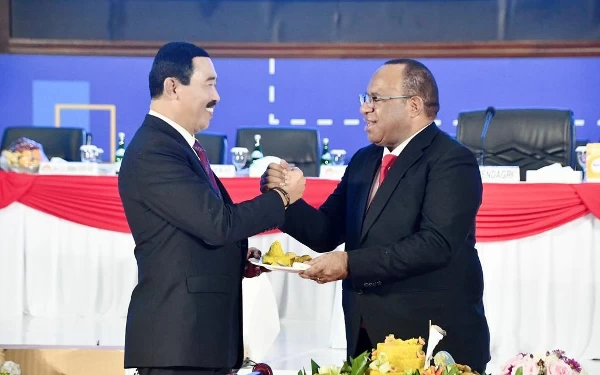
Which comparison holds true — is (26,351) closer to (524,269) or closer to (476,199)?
(476,199)

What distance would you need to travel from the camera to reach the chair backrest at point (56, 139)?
5801mm

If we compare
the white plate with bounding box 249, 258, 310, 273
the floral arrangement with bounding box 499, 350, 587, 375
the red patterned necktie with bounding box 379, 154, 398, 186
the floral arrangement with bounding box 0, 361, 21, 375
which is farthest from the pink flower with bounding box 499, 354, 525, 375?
the floral arrangement with bounding box 0, 361, 21, 375

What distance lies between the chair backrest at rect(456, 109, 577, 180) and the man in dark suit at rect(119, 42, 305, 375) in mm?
2991

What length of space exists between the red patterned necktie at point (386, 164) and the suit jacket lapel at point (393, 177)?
0.03 m

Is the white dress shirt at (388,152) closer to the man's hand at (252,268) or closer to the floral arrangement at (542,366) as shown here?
the man's hand at (252,268)

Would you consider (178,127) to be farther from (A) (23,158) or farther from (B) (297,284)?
(A) (23,158)

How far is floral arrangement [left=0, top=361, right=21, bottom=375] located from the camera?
264 cm

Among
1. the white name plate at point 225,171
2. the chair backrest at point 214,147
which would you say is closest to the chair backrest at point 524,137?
the white name plate at point 225,171

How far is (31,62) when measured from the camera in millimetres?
7633

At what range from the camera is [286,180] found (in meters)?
2.38

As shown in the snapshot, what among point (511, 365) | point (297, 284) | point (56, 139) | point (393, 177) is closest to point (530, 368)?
point (511, 365)

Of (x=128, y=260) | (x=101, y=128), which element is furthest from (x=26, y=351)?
(x=101, y=128)

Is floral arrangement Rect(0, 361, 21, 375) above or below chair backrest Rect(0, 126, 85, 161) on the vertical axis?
below

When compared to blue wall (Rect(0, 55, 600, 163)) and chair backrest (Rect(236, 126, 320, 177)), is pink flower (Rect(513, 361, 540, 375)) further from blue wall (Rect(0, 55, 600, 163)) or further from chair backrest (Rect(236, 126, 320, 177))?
blue wall (Rect(0, 55, 600, 163))
